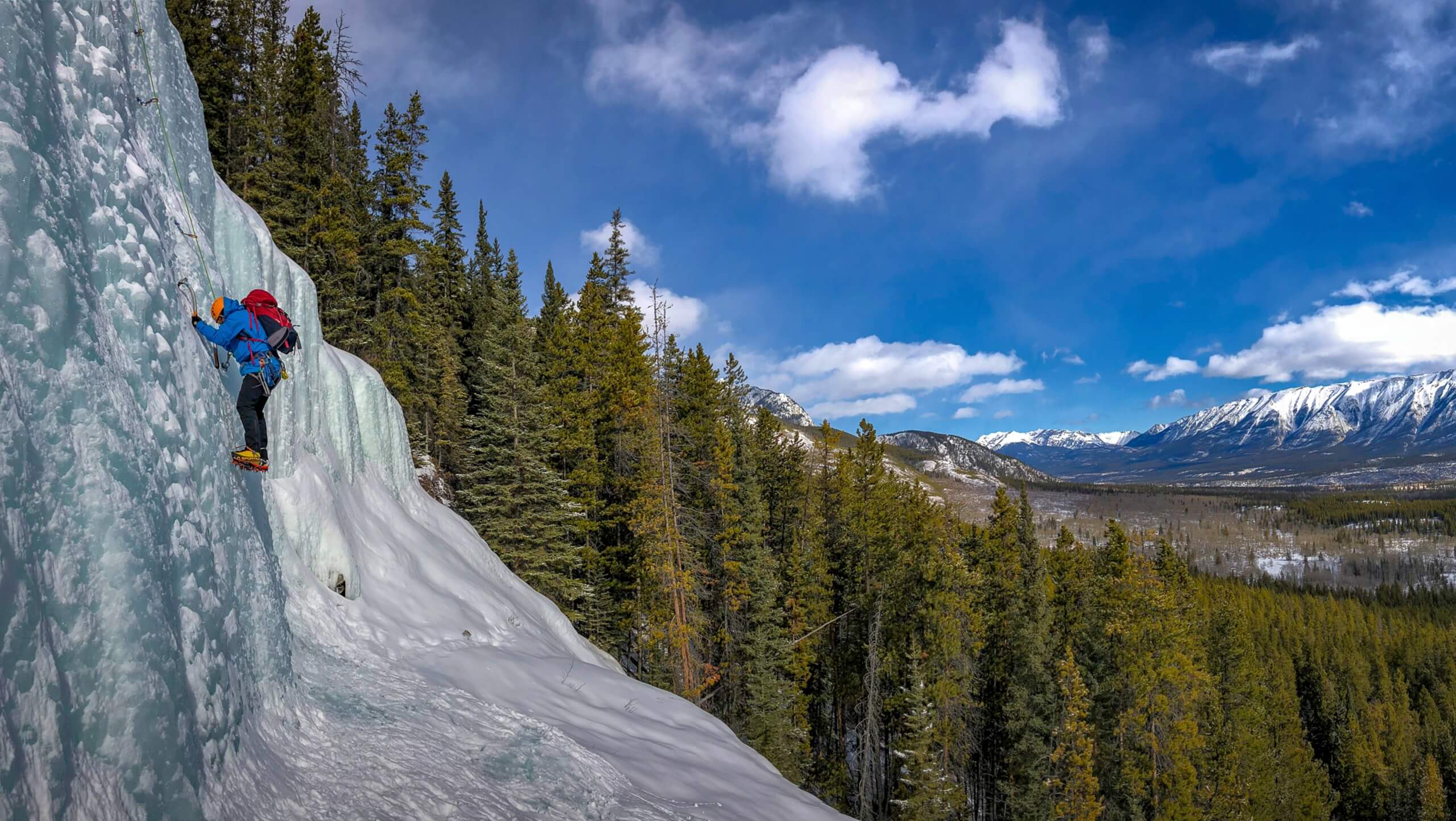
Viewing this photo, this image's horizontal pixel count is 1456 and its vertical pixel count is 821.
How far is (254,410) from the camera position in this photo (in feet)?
21.9

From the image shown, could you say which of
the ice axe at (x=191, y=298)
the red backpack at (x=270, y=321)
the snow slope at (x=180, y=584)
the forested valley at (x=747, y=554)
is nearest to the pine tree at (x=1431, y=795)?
the forested valley at (x=747, y=554)

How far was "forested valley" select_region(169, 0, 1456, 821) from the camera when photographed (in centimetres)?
2495

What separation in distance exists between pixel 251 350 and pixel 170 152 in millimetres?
2245

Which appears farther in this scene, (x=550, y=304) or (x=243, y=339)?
(x=550, y=304)

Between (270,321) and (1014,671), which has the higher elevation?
(270,321)

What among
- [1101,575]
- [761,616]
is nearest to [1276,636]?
[1101,575]

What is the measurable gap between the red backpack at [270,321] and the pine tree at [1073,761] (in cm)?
3204

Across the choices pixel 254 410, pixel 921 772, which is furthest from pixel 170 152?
pixel 921 772

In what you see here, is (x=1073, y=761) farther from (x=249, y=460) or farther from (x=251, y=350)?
(x=251, y=350)

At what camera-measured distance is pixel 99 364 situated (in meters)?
4.33

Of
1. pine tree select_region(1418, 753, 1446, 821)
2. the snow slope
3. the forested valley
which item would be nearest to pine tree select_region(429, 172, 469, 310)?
the forested valley

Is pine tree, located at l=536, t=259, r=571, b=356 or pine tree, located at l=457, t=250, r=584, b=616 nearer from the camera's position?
pine tree, located at l=457, t=250, r=584, b=616

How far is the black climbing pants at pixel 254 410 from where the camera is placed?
6.56 meters

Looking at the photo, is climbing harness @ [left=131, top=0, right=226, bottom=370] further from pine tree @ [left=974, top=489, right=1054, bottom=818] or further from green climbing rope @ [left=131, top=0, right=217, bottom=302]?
pine tree @ [left=974, top=489, right=1054, bottom=818]
